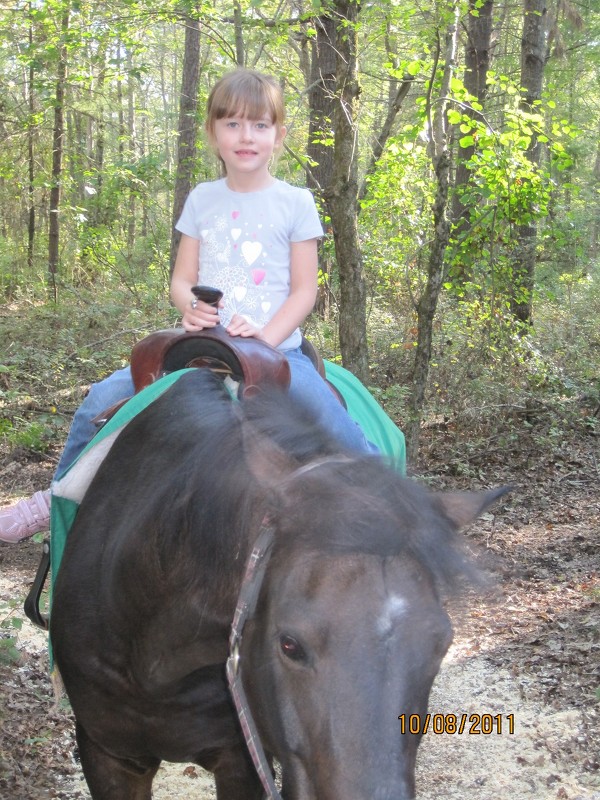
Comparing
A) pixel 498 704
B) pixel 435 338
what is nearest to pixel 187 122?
pixel 435 338

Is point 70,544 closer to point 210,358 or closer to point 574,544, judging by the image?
point 210,358

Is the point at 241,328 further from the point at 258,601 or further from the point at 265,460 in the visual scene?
the point at 258,601

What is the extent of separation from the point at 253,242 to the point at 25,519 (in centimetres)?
147

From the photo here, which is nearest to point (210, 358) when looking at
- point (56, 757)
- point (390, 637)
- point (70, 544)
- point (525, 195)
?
point (70, 544)

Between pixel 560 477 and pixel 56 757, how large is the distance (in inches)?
227

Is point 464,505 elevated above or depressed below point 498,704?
above

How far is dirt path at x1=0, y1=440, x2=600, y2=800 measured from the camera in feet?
12.7

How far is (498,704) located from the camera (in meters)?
4.52

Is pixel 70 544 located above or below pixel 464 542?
below

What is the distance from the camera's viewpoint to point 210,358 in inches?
103

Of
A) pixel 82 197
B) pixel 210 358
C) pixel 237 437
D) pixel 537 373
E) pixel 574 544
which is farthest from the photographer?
pixel 82 197

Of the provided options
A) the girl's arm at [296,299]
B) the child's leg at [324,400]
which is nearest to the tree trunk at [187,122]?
the girl's arm at [296,299]

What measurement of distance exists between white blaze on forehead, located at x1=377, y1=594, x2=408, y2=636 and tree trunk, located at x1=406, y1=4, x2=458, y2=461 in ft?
20.1

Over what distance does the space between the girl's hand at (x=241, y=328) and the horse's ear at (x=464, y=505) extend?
1022 millimetres
